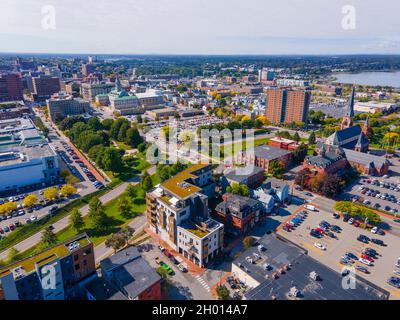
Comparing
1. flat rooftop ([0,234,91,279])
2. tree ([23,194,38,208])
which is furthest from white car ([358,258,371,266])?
tree ([23,194,38,208])

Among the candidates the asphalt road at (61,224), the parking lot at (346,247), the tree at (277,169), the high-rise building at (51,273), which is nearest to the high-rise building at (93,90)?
the asphalt road at (61,224)

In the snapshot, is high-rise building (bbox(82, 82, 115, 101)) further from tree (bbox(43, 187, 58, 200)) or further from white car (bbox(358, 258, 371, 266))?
white car (bbox(358, 258, 371, 266))

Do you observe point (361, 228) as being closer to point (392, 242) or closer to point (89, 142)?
point (392, 242)

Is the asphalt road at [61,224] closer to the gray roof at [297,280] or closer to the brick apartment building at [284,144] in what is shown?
the gray roof at [297,280]

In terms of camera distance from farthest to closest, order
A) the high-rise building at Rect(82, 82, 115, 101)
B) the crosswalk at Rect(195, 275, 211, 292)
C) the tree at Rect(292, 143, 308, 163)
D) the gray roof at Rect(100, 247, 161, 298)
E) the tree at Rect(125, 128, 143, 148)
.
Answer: the high-rise building at Rect(82, 82, 115, 101) → the tree at Rect(125, 128, 143, 148) → the tree at Rect(292, 143, 308, 163) → the crosswalk at Rect(195, 275, 211, 292) → the gray roof at Rect(100, 247, 161, 298)

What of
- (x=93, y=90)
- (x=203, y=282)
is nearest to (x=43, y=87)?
(x=93, y=90)

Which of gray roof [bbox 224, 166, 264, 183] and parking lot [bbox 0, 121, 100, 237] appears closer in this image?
parking lot [bbox 0, 121, 100, 237]
